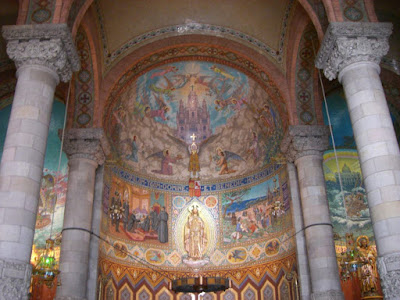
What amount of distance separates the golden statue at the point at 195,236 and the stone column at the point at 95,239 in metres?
3.90

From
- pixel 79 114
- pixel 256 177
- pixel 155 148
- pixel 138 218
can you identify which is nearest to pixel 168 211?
pixel 138 218

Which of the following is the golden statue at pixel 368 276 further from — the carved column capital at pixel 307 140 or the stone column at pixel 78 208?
the stone column at pixel 78 208

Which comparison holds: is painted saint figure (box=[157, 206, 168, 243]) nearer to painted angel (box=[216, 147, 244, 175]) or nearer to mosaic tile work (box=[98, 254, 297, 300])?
mosaic tile work (box=[98, 254, 297, 300])

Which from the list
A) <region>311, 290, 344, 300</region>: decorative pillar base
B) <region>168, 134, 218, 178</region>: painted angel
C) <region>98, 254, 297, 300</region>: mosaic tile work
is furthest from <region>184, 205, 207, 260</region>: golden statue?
<region>311, 290, 344, 300</region>: decorative pillar base

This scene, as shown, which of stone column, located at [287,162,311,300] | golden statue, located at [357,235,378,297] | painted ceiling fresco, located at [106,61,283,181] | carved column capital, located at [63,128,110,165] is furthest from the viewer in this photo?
painted ceiling fresco, located at [106,61,283,181]

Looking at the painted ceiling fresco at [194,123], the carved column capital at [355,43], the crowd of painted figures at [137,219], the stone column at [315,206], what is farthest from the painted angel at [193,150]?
the carved column capital at [355,43]

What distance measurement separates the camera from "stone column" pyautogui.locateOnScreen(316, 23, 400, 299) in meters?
7.91

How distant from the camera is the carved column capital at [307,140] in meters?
13.5

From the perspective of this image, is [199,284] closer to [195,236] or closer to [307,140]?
[195,236]

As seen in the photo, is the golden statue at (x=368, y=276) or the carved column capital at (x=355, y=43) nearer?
the carved column capital at (x=355, y=43)

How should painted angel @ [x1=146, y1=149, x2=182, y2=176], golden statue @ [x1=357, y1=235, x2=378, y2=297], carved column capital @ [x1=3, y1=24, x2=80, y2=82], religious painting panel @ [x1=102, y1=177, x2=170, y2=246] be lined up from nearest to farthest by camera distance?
carved column capital @ [x1=3, y1=24, x2=80, y2=82]
golden statue @ [x1=357, y1=235, x2=378, y2=297]
religious painting panel @ [x1=102, y1=177, x2=170, y2=246]
painted angel @ [x1=146, y1=149, x2=182, y2=176]

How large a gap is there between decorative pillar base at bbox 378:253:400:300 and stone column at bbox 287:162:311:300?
16.3 ft

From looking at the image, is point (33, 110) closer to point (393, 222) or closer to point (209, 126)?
point (393, 222)

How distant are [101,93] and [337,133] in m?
8.44
